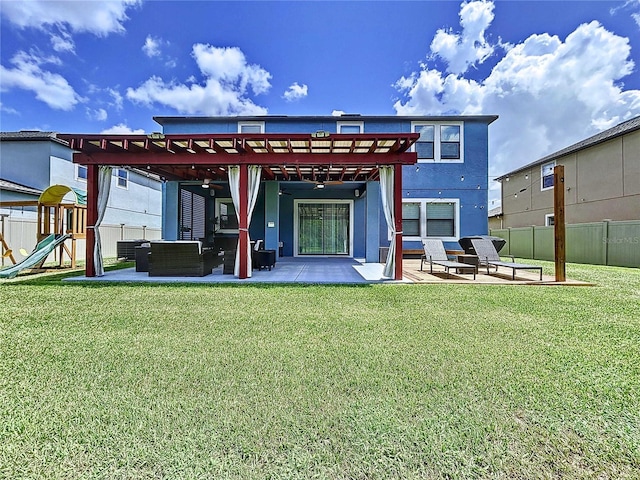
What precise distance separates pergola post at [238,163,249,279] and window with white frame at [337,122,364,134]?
6.59 m

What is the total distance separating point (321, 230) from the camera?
14.5 meters

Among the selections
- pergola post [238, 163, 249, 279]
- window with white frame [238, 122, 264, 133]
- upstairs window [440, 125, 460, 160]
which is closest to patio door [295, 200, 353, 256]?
window with white frame [238, 122, 264, 133]

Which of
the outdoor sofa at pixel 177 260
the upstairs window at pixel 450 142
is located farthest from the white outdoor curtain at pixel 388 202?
the upstairs window at pixel 450 142

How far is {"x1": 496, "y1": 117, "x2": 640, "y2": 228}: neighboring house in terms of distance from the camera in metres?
13.4

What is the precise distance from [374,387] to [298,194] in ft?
40.3

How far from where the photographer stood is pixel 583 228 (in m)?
13.5

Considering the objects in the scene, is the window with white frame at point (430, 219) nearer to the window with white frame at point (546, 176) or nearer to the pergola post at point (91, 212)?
the window with white frame at point (546, 176)

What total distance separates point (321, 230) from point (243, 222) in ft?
21.9

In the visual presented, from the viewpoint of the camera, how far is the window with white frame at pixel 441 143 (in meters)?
13.4

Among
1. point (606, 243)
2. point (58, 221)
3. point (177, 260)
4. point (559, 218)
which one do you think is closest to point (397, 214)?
point (559, 218)

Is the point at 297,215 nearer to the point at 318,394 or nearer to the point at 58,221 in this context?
the point at 58,221

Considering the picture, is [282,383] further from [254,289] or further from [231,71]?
[231,71]

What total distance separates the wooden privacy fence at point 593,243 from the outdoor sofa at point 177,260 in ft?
50.3

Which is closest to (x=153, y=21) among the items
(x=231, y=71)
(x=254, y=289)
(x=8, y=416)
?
(x=231, y=71)
